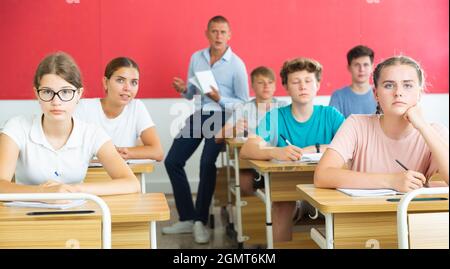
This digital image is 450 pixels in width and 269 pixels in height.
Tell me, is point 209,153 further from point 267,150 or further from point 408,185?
point 408,185

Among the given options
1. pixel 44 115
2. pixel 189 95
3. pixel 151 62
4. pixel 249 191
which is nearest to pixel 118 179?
pixel 44 115

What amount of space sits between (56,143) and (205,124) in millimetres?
2075

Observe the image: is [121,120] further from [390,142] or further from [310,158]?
[390,142]

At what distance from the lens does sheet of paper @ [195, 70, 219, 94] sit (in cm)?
385

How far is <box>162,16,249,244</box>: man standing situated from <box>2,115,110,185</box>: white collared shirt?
157 cm

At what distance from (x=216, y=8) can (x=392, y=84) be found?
862mm

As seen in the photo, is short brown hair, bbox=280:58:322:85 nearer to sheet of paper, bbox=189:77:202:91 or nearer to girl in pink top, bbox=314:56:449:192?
girl in pink top, bbox=314:56:449:192

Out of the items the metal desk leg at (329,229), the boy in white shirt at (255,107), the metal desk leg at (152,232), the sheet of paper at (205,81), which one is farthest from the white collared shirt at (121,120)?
the metal desk leg at (329,229)

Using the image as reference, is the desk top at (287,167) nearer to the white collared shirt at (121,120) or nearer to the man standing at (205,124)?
the white collared shirt at (121,120)

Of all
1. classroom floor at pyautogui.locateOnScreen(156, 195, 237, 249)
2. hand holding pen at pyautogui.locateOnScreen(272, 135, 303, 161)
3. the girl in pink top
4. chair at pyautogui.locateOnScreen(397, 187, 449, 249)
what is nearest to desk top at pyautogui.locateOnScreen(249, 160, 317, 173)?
hand holding pen at pyautogui.locateOnScreen(272, 135, 303, 161)

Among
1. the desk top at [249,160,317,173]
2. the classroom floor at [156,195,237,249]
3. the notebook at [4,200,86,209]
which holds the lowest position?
the classroom floor at [156,195,237,249]

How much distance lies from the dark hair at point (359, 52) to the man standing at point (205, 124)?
70cm

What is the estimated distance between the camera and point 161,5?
86.1 inches

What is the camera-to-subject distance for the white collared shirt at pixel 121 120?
9.27ft
